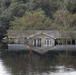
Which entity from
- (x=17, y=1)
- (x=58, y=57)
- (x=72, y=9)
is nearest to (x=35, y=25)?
(x=58, y=57)

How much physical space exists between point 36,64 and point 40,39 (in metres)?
18.0

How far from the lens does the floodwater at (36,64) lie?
33.2 m

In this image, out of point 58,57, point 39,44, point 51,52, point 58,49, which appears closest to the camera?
point 58,57

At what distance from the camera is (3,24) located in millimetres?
61188

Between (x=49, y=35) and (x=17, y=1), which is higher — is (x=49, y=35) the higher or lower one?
the lower one

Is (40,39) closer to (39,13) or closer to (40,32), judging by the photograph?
(40,32)

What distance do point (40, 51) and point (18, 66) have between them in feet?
47.0

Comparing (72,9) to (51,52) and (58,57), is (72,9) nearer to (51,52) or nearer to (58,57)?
(51,52)

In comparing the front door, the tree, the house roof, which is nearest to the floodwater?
the tree

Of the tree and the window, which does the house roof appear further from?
the tree

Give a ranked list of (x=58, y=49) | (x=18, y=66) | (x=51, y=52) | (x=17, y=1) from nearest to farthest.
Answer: (x=18, y=66), (x=51, y=52), (x=58, y=49), (x=17, y=1)

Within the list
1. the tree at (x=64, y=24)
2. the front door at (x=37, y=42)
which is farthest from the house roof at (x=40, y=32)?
the tree at (x=64, y=24)

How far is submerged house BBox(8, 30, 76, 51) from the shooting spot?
2152 inches

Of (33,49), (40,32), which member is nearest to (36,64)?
(33,49)
